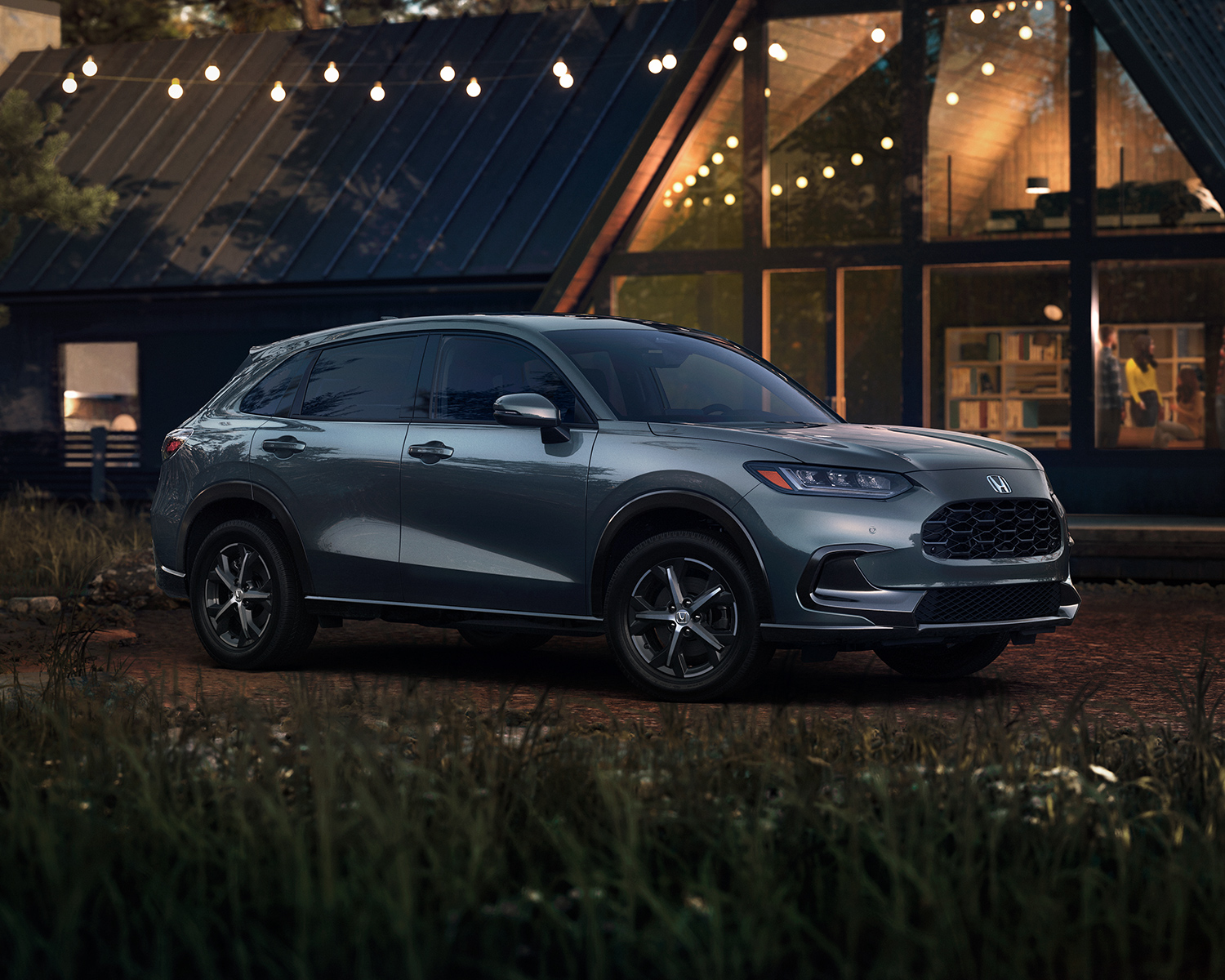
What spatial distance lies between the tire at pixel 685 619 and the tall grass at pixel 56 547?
6.45 meters

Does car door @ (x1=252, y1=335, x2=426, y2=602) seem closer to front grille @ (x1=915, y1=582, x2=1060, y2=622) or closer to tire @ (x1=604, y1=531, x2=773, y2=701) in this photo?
tire @ (x1=604, y1=531, x2=773, y2=701)

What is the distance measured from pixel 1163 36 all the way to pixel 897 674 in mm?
10921

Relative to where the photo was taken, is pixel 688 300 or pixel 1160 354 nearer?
pixel 1160 354

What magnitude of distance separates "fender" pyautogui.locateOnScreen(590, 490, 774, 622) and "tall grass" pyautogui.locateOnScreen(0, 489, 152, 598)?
20.5 ft

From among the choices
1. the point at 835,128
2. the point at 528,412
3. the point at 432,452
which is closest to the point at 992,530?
the point at 528,412

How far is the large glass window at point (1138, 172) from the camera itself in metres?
17.0

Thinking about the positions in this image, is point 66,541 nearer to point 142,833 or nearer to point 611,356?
point 611,356

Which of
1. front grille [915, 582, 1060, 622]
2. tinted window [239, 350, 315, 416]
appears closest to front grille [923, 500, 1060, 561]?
front grille [915, 582, 1060, 622]

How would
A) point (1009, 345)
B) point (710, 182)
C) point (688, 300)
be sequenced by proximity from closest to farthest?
1. point (1009, 345)
2. point (710, 182)
3. point (688, 300)

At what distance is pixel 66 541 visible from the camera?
14.6m

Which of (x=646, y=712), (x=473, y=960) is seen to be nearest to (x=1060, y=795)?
(x=473, y=960)

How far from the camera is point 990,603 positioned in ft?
25.5

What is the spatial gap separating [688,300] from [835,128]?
103 inches

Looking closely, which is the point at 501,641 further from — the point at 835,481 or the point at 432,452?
the point at 835,481
